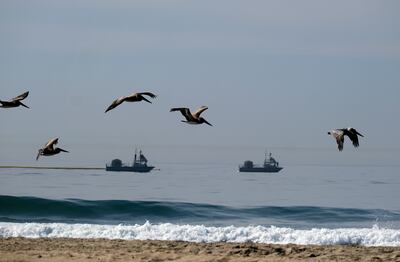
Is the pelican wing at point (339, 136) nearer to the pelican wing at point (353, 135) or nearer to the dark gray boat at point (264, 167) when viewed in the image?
the pelican wing at point (353, 135)

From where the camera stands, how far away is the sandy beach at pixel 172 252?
1919 centimetres

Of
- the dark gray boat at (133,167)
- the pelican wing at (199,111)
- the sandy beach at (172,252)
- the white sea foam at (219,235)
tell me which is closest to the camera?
Result: the sandy beach at (172,252)

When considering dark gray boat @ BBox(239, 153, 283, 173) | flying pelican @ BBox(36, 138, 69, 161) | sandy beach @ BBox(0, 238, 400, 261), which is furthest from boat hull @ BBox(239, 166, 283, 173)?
flying pelican @ BBox(36, 138, 69, 161)

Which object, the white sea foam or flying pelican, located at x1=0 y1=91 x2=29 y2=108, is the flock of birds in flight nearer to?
flying pelican, located at x1=0 y1=91 x2=29 y2=108

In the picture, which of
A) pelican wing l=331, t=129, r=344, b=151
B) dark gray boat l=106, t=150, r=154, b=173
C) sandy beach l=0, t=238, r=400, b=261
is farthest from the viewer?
dark gray boat l=106, t=150, r=154, b=173

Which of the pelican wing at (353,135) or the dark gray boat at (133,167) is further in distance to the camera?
the dark gray boat at (133,167)

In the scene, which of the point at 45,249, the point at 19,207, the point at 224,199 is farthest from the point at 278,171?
the point at 45,249

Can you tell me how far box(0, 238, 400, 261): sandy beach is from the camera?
19188 mm

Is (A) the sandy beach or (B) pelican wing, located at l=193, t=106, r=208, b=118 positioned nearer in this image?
(A) the sandy beach

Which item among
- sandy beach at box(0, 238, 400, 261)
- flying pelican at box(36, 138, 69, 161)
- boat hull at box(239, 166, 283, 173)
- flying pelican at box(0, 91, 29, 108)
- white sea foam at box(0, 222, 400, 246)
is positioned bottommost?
sandy beach at box(0, 238, 400, 261)

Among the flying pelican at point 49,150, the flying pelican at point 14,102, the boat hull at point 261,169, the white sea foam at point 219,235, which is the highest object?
the boat hull at point 261,169

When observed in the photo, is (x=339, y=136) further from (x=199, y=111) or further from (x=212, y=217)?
(x=212, y=217)

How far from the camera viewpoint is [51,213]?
1567 inches

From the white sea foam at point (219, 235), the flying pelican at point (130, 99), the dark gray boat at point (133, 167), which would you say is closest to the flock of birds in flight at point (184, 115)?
the flying pelican at point (130, 99)
